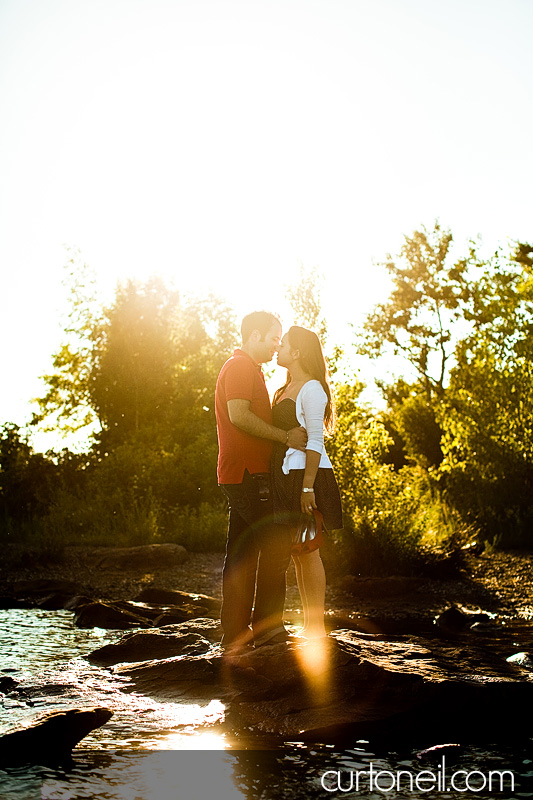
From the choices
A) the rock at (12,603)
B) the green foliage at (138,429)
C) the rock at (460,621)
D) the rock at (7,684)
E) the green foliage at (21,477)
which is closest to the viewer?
the rock at (7,684)

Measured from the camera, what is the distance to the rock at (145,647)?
6.18m

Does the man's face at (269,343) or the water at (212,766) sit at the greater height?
the man's face at (269,343)

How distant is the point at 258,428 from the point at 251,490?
1.43 feet

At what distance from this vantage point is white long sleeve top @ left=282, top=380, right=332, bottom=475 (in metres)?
5.16

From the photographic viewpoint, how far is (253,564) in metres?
5.46

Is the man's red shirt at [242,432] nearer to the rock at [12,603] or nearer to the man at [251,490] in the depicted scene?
the man at [251,490]

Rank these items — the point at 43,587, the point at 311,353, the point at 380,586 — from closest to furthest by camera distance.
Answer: the point at 311,353 → the point at 43,587 → the point at 380,586

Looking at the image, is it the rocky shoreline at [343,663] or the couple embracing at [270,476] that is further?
the couple embracing at [270,476]

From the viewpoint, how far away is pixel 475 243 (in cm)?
3341

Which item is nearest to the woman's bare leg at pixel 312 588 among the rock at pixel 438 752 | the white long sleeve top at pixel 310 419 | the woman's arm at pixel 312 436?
the woman's arm at pixel 312 436

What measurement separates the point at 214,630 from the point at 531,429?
10.8 meters

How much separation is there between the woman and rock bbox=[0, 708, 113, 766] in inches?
66.3

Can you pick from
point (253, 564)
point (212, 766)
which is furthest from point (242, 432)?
point (212, 766)

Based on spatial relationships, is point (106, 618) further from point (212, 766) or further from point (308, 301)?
point (308, 301)
